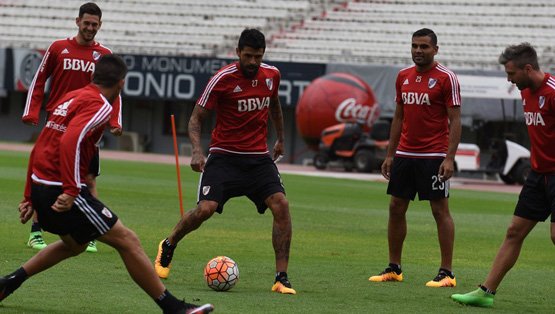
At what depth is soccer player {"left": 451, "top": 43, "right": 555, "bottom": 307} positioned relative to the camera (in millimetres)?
7961

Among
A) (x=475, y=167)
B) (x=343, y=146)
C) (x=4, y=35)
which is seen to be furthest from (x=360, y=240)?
→ (x=4, y=35)

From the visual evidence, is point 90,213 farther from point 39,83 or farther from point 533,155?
point 39,83

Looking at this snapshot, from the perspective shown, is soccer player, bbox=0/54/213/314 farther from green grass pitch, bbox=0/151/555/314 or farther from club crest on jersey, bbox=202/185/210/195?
club crest on jersey, bbox=202/185/210/195

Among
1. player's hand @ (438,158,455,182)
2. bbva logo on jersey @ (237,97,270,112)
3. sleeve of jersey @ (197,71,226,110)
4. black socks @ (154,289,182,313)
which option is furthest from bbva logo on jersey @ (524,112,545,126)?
black socks @ (154,289,182,313)

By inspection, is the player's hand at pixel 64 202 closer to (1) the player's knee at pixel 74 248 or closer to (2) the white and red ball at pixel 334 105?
(1) the player's knee at pixel 74 248

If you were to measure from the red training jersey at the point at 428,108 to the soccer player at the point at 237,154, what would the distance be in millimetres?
1322

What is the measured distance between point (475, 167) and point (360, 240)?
16.9m

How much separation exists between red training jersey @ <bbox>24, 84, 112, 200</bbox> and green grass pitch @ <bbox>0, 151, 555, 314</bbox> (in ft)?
3.56

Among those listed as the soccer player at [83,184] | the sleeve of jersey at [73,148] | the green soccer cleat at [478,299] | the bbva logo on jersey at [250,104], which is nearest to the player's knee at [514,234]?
the green soccer cleat at [478,299]

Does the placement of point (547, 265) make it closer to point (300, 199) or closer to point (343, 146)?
point (300, 199)

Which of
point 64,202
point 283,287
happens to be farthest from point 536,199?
point 64,202

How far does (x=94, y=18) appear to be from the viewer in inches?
393

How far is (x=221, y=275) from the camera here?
8.45 metres

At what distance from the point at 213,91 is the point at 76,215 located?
2546 millimetres
